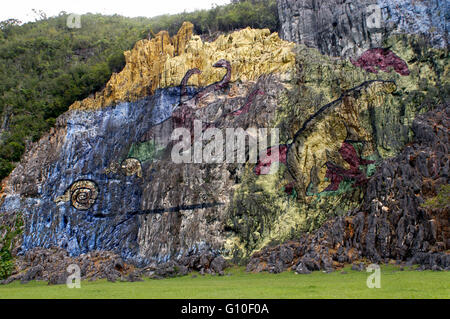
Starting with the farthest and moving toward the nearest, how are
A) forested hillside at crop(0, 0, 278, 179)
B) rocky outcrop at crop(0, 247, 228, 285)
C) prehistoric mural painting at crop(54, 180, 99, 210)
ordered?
forested hillside at crop(0, 0, 278, 179) → prehistoric mural painting at crop(54, 180, 99, 210) → rocky outcrop at crop(0, 247, 228, 285)

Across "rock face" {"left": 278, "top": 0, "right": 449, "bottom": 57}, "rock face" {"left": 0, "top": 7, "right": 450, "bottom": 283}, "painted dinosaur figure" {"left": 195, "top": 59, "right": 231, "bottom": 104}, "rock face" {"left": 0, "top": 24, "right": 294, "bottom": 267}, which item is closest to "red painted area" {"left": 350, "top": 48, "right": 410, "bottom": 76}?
"rock face" {"left": 0, "top": 7, "right": 450, "bottom": 283}

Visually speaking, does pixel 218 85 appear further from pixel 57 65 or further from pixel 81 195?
pixel 57 65

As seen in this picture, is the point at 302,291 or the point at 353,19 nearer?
the point at 302,291

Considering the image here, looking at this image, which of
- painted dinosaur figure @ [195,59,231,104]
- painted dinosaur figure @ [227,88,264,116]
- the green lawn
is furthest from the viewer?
painted dinosaur figure @ [195,59,231,104]

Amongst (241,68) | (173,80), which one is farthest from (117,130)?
(241,68)

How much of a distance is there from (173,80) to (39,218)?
1646 cm

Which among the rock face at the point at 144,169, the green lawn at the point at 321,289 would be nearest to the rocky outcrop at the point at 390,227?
the green lawn at the point at 321,289

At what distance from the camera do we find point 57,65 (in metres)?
56.4

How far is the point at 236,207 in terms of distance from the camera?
102 ft

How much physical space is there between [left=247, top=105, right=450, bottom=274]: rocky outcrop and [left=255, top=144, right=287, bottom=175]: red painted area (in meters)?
5.73

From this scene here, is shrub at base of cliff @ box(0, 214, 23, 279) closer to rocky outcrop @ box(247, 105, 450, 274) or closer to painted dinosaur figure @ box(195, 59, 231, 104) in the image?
painted dinosaur figure @ box(195, 59, 231, 104)

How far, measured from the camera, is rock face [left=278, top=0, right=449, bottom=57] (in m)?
36.0
